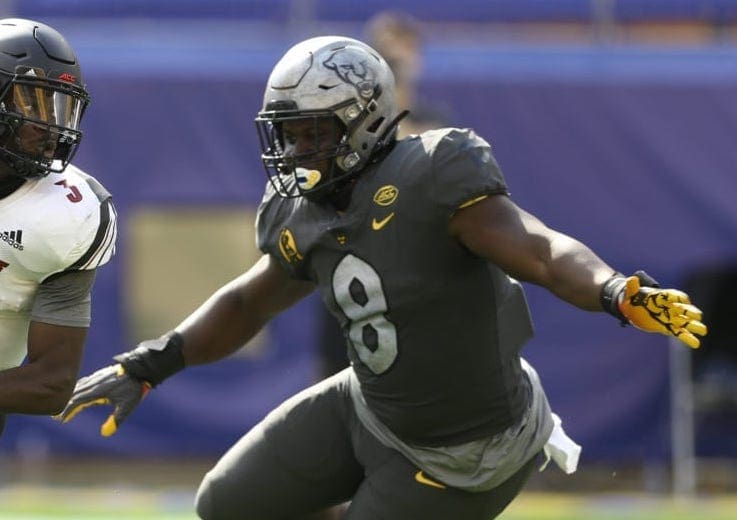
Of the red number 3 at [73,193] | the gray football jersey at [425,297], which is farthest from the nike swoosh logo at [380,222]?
the red number 3 at [73,193]

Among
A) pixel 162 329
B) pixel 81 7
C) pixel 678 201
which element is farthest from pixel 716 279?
pixel 81 7

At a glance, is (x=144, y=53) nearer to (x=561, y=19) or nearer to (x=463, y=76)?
(x=463, y=76)

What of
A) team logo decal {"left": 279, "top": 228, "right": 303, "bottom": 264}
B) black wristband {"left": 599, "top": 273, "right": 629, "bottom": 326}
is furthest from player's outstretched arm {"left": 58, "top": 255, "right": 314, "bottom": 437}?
black wristband {"left": 599, "top": 273, "right": 629, "bottom": 326}

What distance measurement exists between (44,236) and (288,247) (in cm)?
70

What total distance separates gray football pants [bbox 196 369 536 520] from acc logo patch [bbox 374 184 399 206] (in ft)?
1.93

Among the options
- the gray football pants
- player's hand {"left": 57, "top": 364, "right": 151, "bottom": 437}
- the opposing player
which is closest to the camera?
the opposing player

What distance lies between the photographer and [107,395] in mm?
4230

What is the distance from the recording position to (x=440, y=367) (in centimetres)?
391

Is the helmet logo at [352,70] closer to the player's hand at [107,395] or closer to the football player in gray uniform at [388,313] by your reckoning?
the football player in gray uniform at [388,313]

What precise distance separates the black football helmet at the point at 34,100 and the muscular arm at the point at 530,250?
1009 mm

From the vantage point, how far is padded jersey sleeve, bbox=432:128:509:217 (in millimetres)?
3744

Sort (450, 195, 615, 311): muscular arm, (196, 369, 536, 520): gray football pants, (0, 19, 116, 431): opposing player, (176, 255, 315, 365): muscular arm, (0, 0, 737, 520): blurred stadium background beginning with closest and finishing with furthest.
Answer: (450, 195, 615, 311): muscular arm < (0, 19, 116, 431): opposing player < (196, 369, 536, 520): gray football pants < (176, 255, 315, 365): muscular arm < (0, 0, 737, 520): blurred stadium background

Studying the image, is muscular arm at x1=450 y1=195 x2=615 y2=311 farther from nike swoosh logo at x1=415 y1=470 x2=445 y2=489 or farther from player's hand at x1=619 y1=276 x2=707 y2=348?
nike swoosh logo at x1=415 y1=470 x2=445 y2=489

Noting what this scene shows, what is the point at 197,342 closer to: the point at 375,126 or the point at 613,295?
the point at 375,126
